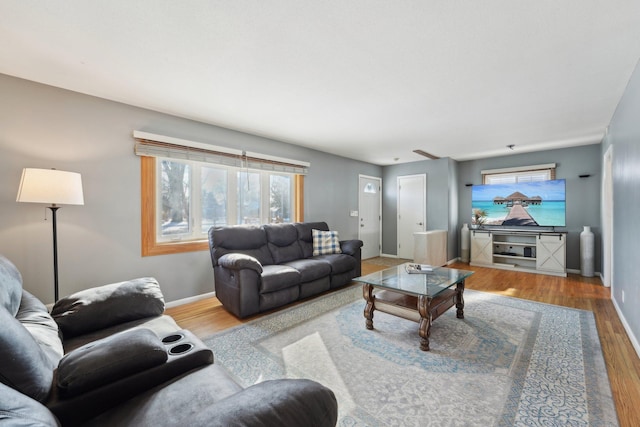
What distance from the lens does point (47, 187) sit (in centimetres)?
225

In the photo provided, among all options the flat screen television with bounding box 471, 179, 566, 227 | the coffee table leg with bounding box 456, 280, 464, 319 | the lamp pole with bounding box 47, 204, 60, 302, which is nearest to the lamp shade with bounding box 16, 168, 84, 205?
the lamp pole with bounding box 47, 204, 60, 302

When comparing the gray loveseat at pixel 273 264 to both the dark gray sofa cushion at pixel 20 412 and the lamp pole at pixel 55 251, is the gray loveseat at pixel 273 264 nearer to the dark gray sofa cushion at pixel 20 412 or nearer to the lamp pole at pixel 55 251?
the lamp pole at pixel 55 251

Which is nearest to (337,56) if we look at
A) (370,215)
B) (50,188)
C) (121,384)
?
(121,384)

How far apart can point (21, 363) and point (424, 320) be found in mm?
2420

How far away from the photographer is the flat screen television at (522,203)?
5.16 meters

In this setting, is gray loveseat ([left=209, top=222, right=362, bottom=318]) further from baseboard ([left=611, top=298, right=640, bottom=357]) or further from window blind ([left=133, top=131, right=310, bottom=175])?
baseboard ([left=611, top=298, right=640, bottom=357])

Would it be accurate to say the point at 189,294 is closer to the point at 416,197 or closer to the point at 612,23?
the point at 612,23

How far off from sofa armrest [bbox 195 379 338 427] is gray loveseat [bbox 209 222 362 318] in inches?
84.6

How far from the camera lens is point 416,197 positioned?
6.43 m

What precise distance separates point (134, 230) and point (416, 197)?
18.1ft

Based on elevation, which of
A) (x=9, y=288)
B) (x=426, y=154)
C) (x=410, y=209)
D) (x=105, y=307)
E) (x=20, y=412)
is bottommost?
(x=105, y=307)

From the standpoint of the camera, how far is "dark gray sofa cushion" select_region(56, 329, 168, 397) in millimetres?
986

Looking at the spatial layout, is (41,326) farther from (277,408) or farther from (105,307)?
(277,408)

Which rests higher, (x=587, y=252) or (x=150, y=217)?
(x=150, y=217)
